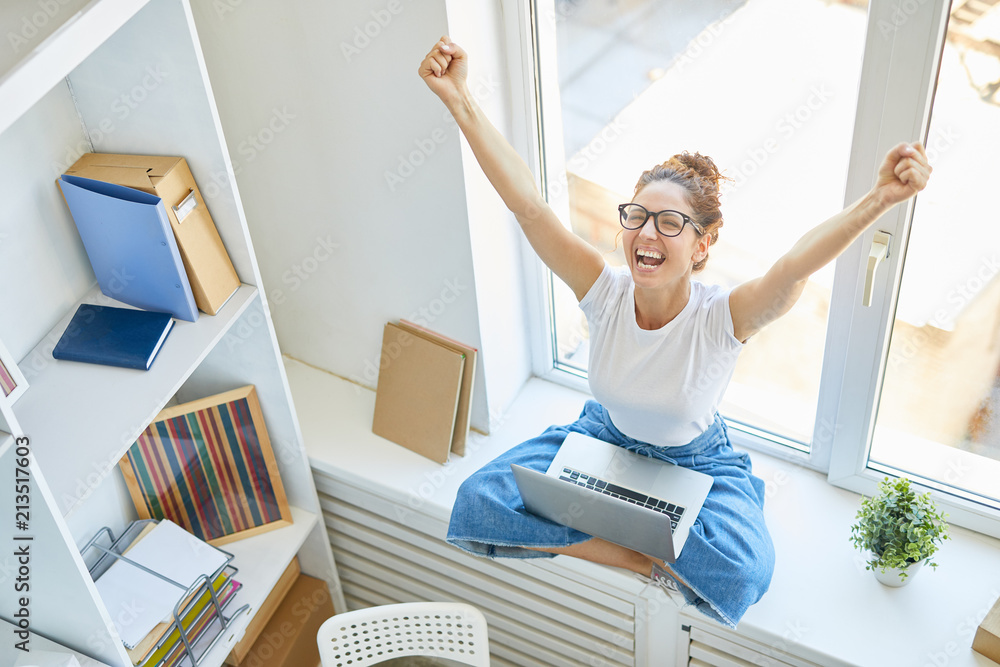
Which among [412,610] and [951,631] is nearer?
[951,631]

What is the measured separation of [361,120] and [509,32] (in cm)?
Result: 36

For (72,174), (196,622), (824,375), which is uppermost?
(824,375)

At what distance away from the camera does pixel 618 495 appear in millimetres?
1820

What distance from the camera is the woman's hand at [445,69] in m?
1.52

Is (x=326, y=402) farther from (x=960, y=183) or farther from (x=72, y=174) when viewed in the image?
(x=960, y=183)

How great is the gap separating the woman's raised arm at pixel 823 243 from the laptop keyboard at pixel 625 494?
38cm

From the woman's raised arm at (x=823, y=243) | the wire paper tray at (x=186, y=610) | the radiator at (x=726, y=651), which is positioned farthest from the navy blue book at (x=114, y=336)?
the radiator at (x=726, y=651)

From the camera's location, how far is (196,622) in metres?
1.88

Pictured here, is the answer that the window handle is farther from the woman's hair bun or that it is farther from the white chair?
the white chair

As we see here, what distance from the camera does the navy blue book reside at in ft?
5.34

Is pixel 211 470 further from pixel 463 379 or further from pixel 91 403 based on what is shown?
pixel 463 379

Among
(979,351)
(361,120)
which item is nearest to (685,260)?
(979,351)

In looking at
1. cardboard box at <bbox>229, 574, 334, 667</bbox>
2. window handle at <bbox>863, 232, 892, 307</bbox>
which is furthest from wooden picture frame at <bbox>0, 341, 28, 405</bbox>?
window handle at <bbox>863, 232, 892, 307</bbox>

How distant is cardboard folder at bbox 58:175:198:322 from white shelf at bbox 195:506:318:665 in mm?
670
